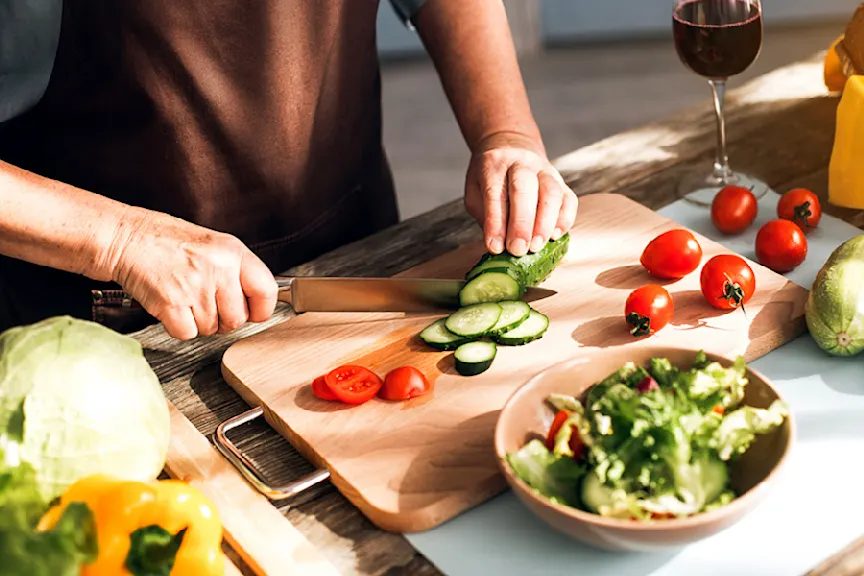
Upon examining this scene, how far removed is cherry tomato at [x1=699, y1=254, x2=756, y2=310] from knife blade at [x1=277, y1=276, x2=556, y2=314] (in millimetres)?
327

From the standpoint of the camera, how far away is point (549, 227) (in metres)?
2.05

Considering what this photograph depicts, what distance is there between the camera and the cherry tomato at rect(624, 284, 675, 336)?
6.08ft

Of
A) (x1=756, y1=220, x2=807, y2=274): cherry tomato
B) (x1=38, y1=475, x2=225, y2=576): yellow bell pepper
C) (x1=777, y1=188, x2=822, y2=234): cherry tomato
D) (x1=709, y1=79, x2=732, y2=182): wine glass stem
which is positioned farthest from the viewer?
(x1=709, y1=79, x2=732, y2=182): wine glass stem

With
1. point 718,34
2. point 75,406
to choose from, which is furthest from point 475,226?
point 75,406

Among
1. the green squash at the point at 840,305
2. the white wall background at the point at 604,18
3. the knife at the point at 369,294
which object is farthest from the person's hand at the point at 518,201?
the white wall background at the point at 604,18

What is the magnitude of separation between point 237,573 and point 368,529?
0.20 m

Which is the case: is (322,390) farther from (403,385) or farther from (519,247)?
(519,247)

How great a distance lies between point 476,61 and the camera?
→ 2.45m

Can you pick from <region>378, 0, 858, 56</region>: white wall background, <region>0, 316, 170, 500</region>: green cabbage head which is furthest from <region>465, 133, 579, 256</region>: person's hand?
<region>378, 0, 858, 56</region>: white wall background

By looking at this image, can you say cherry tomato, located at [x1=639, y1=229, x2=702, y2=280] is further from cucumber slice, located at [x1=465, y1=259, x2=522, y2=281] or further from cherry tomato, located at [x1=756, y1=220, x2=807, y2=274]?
cucumber slice, located at [x1=465, y1=259, x2=522, y2=281]

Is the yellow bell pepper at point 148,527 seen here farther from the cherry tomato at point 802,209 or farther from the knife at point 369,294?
the cherry tomato at point 802,209

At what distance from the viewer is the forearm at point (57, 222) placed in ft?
6.11

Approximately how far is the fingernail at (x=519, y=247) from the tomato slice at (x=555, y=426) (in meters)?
0.55

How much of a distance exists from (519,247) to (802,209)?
0.63 meters
